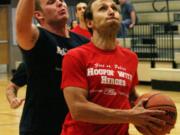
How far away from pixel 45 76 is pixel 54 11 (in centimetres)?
42

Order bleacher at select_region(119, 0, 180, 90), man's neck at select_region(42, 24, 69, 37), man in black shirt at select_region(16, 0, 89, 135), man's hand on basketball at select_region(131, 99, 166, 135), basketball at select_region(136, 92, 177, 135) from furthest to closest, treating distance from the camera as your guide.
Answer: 1. bleacher at select_region(119, 0, 180, 90)
2. man's neck at select_region(42, 24, 69, 37)
3. man in black shirt at select_region(16, 0, 89, 135)
4. basketball at select_region(136, 92, 177, 135)
5. man's hand on basketball at select_region(131, 99, 166, 135)

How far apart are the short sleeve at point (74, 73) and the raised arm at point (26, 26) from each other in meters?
0.44

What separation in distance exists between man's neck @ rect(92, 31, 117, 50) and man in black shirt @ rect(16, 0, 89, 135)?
475 millimetres

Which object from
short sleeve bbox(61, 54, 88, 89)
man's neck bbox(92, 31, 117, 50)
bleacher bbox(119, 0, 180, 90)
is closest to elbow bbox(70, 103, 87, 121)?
short sleeve bbox(61, 54, 88, 89)

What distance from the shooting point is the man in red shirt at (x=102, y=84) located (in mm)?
2406

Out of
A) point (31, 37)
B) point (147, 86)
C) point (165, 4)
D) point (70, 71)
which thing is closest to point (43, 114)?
point (31, 37)

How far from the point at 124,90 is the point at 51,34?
0.77 meters

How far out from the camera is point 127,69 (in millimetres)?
2682

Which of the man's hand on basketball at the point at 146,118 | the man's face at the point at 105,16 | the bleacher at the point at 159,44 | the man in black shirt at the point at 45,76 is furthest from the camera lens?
the bleacher at the point at 159,44

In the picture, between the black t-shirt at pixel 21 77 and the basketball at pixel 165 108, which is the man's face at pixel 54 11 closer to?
the black t-shirt at pixel 21 77

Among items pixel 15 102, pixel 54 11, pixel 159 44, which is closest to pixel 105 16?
pixel 54 11

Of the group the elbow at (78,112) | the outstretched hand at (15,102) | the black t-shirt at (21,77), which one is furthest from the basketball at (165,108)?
the black t-shirt at (21,77)

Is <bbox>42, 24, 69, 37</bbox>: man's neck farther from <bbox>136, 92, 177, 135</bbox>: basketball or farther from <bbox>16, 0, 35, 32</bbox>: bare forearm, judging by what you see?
<bbox>136, 92, 177, 135</bbox>: basketball

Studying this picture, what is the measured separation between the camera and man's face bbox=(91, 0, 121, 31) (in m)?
2.62
